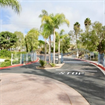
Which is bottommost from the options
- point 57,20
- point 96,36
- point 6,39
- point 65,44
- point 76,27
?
point 96,36

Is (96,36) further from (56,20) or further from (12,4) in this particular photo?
(12,4)

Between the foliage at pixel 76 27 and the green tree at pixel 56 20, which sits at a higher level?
the foliage at pixel 76 27

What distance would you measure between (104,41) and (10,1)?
2084cm

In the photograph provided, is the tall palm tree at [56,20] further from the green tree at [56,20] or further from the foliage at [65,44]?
the foliage at [65,44]

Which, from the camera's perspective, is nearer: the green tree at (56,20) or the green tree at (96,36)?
the green tree at (56,20)

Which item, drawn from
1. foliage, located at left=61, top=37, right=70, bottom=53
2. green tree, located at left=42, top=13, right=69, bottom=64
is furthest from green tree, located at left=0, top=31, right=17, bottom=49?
green tree, located at left=42, top=13, right=69, bottom=64

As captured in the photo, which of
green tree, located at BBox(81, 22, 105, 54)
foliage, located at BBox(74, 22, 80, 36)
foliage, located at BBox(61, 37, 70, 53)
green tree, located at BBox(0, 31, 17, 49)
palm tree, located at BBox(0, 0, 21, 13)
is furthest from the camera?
foliage, located at BBox(61, 37, 70, 53)

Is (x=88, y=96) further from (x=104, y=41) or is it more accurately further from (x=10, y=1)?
(x=104, y=41)

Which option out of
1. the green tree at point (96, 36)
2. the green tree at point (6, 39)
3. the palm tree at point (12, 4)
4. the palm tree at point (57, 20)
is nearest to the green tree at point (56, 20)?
the palm tree at point (57, 20)

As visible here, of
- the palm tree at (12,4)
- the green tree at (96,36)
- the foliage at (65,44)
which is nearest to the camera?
the palm tree at (12,4)

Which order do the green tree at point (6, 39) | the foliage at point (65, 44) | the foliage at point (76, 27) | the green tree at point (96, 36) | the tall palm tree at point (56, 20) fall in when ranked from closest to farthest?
the tall palm tree at point (56, 20) → the green tree at point (96, 36) → the foliage at point (76, 27) → the green tree at point (6, 39) → the foliage at point (65, 44)

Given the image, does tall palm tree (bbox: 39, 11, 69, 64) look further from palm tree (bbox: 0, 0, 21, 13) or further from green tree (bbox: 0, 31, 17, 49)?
green tree (bbox: 0, 31, 17, 49)

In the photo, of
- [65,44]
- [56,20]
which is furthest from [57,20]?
[65,44]

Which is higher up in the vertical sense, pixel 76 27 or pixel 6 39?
pixel 76 27
